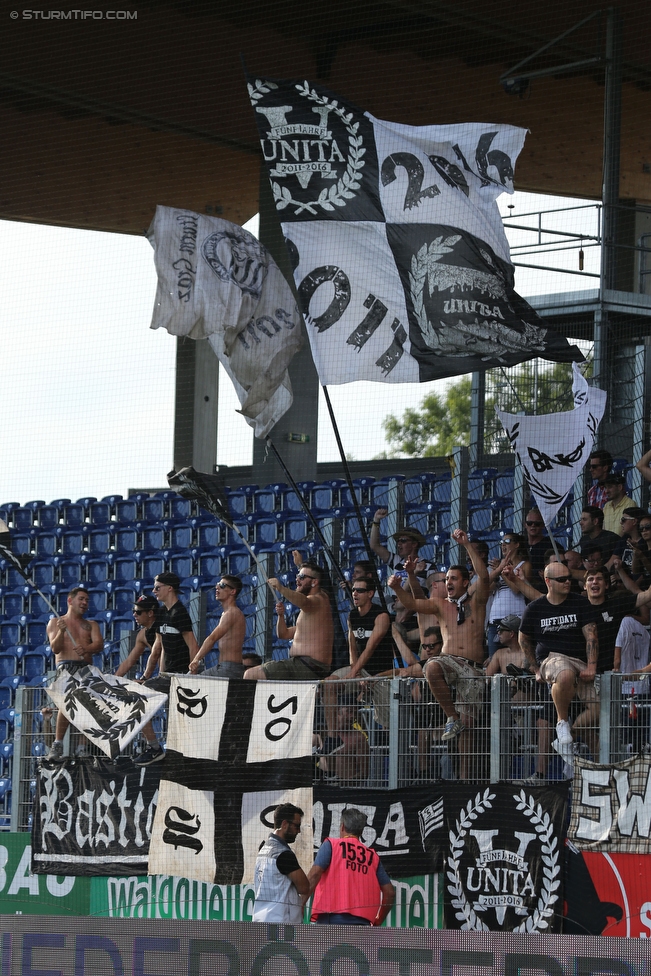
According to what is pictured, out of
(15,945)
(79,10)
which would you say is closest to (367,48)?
(79,10)

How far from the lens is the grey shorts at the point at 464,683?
26.5ft

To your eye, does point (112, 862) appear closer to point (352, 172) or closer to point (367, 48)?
point (352, 172)

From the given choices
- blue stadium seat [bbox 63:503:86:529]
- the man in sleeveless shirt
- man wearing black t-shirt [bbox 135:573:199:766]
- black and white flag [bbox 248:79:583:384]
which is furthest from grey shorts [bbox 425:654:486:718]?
blue stadium seat [bbox 63:503:86:529]

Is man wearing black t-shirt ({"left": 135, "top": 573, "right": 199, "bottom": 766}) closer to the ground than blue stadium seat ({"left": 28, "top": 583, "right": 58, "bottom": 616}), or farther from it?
closer to the ground

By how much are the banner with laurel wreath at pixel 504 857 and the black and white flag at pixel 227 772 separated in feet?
3.21

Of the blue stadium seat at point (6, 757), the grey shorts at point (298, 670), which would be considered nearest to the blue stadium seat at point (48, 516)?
the blue stadium seat at point (6, 757)

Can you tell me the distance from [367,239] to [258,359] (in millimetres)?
1483

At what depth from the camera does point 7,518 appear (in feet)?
59.6

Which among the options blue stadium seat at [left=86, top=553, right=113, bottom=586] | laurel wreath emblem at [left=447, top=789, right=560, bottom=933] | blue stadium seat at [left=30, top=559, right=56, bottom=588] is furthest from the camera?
blue stadium seat at [left=30, top=559, right=56, bottom=588]

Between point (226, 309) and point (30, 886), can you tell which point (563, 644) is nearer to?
point (30, 886)

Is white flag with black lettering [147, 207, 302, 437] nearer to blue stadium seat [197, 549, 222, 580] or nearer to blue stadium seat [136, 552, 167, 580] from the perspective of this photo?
blue stadium seat [197, 549, 222, 580]

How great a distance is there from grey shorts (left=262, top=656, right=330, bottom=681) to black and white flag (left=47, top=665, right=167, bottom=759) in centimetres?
77

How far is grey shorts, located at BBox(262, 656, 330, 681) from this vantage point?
936 cm

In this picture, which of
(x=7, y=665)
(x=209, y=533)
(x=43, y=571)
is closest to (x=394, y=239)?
(x=209, y=533)
